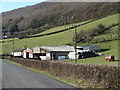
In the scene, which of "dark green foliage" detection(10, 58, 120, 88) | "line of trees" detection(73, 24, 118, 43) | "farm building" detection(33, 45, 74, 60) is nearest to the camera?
"dark green foliage" detection(10, 58, 120, 88)

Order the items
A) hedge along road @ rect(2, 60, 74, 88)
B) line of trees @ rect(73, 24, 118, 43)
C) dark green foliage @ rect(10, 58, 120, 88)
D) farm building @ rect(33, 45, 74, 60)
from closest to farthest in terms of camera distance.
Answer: dark green foliage @ rect(10, 58, 120, 88)
hedge along road @ rect(2, 60, 74, 88)
farm building @ rect(33, 45, 74, 60)
line of trees @ rect(73, 24, 118, 43)

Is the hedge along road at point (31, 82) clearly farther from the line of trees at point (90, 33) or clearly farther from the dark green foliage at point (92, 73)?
the line of trees at point (90, 33)

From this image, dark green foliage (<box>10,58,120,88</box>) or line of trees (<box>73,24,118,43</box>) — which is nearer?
dark green foliage (<box>10,58,120,88</box>)

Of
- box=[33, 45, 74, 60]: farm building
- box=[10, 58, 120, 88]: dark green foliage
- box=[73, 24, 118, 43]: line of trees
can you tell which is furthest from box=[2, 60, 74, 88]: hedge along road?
box=[73, 24, 118, 43]: line of trees

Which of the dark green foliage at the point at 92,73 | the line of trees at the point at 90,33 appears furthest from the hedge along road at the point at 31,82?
Answer: the line of trees at the point at 90,33

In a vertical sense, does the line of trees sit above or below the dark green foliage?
above

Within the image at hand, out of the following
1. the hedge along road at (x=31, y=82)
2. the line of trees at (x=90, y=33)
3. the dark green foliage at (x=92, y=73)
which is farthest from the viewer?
the line of trees at (x=90, y=33)

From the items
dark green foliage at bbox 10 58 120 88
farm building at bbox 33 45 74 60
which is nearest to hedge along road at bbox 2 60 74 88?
dark green foliage at bbox 10 58 120 88

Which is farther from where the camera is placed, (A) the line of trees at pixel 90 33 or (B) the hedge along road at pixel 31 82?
(A) the line of trees at pixel 90 33

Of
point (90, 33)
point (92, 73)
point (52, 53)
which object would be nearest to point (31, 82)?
point (92, 73)

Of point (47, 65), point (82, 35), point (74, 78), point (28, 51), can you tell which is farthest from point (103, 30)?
point (74, 78)

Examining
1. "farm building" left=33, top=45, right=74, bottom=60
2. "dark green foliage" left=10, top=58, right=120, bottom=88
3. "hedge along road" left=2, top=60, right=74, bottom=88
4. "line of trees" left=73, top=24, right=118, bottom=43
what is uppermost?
"line of trees" left=73, top=24, right=118, bottom=43

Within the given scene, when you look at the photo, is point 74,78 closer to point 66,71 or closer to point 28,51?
point 66,71

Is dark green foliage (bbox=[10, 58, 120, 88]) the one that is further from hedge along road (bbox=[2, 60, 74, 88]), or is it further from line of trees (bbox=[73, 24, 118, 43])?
line of trees (bbox=[73, 24, 118, 43])
